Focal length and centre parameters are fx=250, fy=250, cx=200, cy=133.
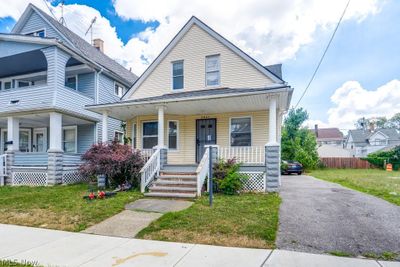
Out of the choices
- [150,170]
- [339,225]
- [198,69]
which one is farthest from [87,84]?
[339,225]

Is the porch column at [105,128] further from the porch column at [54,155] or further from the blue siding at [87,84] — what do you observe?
the blue siding at [87,84]

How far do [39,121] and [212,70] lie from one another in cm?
1029

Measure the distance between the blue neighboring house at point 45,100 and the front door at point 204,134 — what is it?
14.2 ft

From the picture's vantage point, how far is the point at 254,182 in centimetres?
916

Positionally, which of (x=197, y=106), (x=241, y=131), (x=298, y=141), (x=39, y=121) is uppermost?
(x=197, y=106)

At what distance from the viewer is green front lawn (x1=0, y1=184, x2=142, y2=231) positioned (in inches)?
228

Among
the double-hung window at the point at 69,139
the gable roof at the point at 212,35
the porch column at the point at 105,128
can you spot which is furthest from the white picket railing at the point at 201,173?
the double-hung window at the point at 69,139

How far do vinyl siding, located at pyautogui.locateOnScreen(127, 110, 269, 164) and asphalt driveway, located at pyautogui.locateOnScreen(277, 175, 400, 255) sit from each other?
4.13m

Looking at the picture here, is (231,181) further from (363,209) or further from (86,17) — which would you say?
(86,17)

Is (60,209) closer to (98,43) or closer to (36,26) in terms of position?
(36,26)

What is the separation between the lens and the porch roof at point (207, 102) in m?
8.96

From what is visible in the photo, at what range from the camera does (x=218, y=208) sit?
6.54m

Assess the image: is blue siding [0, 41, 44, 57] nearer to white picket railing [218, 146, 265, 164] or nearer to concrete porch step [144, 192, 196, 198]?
concrete porch step [144, 192, 196, 198]

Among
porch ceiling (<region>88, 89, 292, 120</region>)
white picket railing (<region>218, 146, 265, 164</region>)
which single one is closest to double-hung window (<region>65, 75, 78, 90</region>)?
porch ceiling (<region>88, 89, 292, 120</region>)
